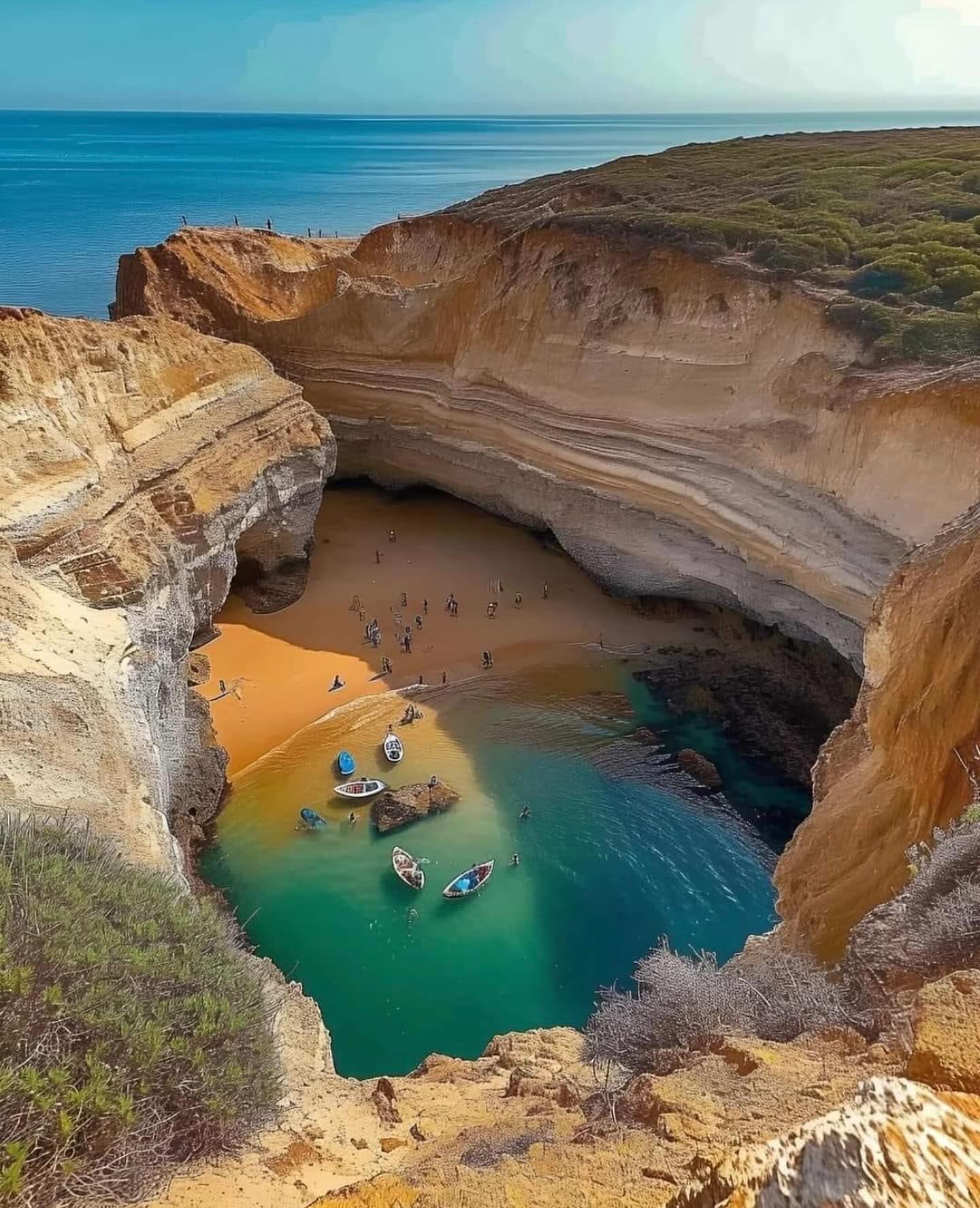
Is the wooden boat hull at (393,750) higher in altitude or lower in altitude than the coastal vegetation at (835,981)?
lower

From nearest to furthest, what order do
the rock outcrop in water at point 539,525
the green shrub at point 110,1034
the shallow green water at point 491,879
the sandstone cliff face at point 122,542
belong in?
the green shrub at point 110,1034, the rock outcrop in water at point 539,525, the sandstone cliff face at point 122,542, the shallow green water at point 491,879

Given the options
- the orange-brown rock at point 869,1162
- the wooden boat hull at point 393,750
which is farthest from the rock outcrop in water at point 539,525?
the wooden boat hull at point 393,750

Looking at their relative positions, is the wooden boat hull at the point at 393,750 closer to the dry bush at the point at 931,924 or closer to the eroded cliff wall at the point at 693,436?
the eroded cliff wall at the point at 693,436

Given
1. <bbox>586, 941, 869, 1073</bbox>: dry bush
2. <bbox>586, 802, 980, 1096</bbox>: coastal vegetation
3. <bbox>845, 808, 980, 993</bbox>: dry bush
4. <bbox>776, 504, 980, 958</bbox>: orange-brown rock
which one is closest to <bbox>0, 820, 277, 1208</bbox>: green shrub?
<bbox>586, 941, 869, 1073</bbox>: dry bush

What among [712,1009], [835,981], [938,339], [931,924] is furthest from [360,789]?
[938,339]

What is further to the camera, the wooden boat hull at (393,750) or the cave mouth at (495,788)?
the wooden boat hull at (393,750)

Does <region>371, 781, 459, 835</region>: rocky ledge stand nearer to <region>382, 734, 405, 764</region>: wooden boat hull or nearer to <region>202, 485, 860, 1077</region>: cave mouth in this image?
<region>202, 485, 860, 1077</region>: cave mouth

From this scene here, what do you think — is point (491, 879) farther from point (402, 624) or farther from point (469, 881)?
point (402, 624)
